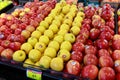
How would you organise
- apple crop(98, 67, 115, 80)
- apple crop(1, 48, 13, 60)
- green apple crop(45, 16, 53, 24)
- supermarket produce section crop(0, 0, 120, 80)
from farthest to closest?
green apple crop(45, 16, 53, 24) → apple crop(1, 48, 13, 60) → supermarket produce section crop(0, 0, 120, 80) → apple crop(98, 67, 115, 80)

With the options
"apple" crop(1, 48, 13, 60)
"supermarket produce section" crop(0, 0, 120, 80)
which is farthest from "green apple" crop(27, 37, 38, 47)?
"apple" crop(1, 48, 13, 60)

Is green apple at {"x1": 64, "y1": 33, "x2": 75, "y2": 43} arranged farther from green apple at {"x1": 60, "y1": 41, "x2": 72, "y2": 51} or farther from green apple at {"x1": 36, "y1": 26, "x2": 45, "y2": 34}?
green apple at {"x1": 36, "y1": 26, "x2": 45, "y2": 34}

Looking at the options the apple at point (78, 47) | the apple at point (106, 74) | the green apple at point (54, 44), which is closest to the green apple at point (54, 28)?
the green apple at point (54, 44)

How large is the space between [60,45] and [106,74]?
2.00 ft

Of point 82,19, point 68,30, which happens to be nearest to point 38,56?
point 68,30

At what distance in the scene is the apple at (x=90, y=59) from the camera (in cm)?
182

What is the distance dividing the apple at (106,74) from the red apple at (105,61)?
2.6 inches

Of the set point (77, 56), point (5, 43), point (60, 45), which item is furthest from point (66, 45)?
point (5, 43)

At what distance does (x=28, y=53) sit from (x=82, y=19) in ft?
2.90

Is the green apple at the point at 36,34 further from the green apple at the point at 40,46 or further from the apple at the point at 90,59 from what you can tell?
the apple at the point at 90,59

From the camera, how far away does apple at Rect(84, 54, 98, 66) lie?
1.82 meters

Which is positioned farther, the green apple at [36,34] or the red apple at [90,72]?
the green apple at [36,34]

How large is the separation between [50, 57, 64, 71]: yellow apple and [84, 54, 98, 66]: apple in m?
0.22

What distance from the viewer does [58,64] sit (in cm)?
180
